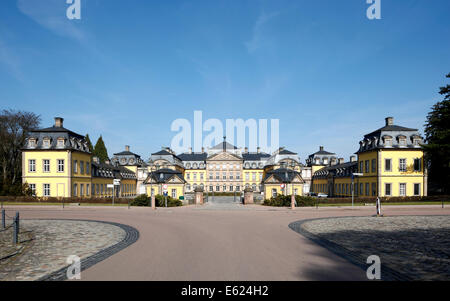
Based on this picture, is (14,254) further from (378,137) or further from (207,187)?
(207,187)

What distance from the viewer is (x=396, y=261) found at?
8.54 m

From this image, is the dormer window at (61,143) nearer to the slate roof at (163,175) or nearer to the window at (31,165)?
the window at (31,165)

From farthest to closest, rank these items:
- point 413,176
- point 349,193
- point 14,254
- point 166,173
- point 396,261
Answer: point 349,193 < point 166,173 < point 413,176 < point 14,254 < point 396,261

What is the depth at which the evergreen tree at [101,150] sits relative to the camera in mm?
75938

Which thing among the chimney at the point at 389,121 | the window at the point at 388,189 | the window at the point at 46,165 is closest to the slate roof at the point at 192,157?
the window at the point at 46,165

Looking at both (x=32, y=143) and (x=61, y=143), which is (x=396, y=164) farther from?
(x=32, y=143)

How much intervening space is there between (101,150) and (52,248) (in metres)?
71.1

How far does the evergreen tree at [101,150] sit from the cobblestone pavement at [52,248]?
207 feet

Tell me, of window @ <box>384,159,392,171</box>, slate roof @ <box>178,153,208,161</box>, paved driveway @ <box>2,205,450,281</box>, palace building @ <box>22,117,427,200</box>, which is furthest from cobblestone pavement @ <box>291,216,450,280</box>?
slate roof @ <box>178,153,208,161</box>

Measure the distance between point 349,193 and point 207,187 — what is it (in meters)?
45.6

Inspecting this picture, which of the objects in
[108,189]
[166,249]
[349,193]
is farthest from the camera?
[108,189]

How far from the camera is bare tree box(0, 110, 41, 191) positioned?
4666 cm

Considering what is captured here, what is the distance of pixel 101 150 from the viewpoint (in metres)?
77.1
